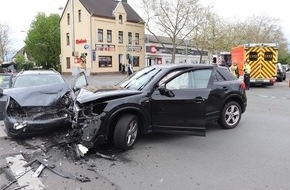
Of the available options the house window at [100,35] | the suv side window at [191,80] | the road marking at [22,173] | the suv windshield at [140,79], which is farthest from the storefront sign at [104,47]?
the road marking at [22,173]

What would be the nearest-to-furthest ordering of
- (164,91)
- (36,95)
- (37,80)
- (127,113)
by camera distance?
(127,113) < (164,91) < (36,95) < (37,80)

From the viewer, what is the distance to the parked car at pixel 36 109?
7.29 meters

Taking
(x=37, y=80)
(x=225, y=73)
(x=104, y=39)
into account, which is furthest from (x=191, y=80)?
(x=104, y=39)

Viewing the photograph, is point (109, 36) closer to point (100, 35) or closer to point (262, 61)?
point (100, 35)

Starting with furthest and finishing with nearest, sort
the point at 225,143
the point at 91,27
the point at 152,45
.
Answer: the point at 152,45, the point at 91,27, the point at 225,143

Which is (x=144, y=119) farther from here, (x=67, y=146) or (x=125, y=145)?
(x=67, y=146)

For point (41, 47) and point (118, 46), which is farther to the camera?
point (41, 47)

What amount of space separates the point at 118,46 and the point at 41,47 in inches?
648

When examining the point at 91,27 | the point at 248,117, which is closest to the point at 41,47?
the point at 91,27

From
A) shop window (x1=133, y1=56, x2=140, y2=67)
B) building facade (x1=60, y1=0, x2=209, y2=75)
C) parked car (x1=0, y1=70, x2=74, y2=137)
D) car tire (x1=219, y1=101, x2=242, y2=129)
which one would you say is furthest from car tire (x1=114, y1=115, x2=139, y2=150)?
shop window (x1=133, y1=56, x2=140, y2=67)

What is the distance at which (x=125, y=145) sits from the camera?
6.25 m

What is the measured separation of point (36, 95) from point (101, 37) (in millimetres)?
41200

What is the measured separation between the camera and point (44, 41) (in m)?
58.9

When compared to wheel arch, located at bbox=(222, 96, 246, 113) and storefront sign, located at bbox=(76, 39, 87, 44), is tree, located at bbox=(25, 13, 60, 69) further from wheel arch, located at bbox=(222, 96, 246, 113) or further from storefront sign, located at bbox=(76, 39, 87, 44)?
wheel arch, located at bbox=(222, 96, 246, 113)
